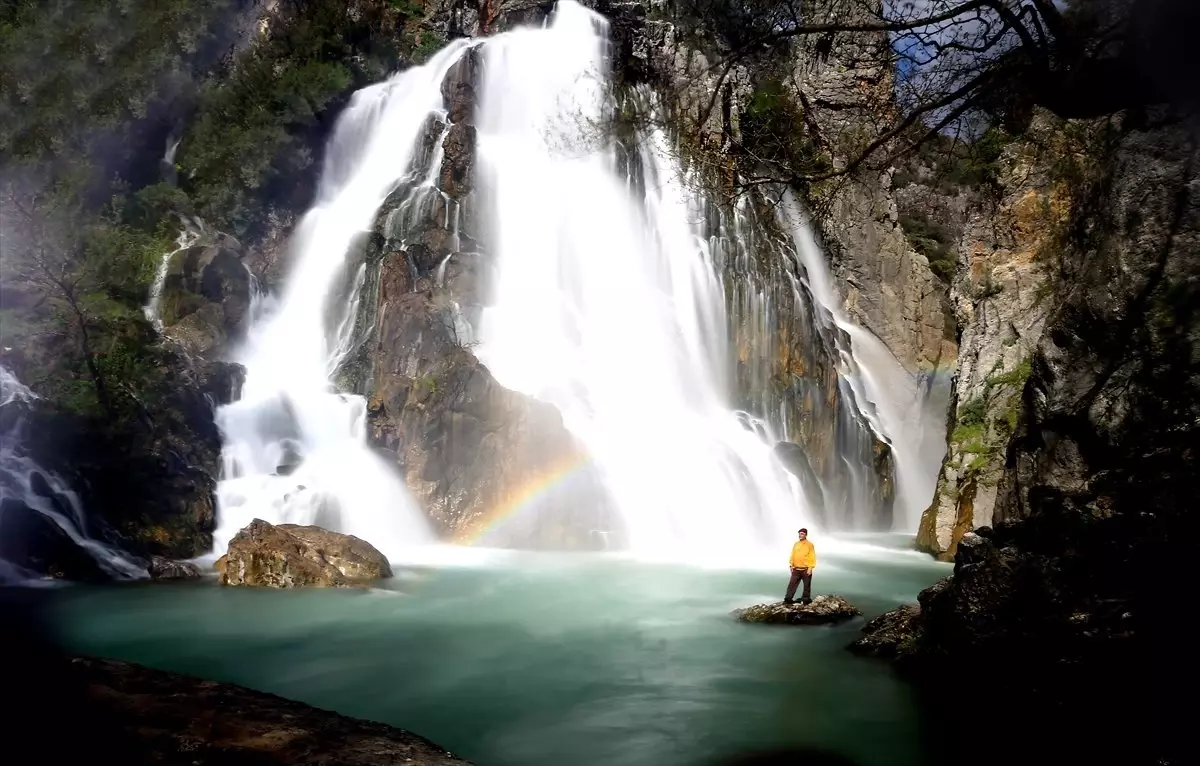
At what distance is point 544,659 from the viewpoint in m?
9.45

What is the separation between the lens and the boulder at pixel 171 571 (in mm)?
12820

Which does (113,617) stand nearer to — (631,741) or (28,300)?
(631,741)

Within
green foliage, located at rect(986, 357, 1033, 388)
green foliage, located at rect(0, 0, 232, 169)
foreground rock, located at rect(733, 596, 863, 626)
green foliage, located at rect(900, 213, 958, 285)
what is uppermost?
green foliage, located at rect(0, 0, 232, 169)

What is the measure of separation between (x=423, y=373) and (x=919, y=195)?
26051mm

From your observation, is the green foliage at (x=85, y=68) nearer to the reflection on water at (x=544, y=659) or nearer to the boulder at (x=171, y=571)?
the boulder at (x=171, y=571)

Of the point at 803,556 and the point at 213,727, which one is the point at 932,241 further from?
the point at 213,727

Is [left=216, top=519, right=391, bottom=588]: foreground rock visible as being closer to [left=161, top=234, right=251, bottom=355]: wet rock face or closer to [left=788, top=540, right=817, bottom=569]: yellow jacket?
[left=788, top=540, right=817, bottom=569]: yellow jacket

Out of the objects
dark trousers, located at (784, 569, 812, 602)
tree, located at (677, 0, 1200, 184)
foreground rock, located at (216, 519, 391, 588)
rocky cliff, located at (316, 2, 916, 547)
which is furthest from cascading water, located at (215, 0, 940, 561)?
tree, located at (677, 0, 1200, 184)

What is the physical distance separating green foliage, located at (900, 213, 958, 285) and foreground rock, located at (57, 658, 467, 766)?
3251 cm

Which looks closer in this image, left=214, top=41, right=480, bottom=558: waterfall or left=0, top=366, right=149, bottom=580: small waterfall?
left=0, top=366, right=149, bottom=580: small waterfall

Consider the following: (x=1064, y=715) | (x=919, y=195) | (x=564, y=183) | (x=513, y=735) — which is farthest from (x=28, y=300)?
(x=919, y=195)

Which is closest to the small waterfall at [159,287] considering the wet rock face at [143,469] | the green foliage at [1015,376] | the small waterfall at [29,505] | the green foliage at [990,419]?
the wet rock face at [143,469]

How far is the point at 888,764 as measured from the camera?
6.36m

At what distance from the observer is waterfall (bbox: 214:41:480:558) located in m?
16.4
